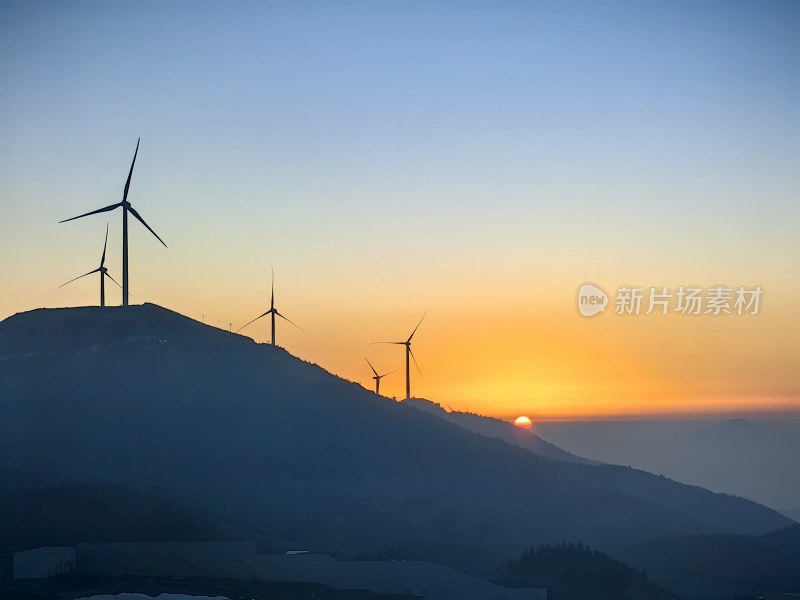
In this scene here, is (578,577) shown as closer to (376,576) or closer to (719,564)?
(376,576)

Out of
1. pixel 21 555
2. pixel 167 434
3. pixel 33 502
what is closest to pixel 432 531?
pixel 167 434

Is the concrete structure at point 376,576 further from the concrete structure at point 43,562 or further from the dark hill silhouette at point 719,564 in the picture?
the dark hill silhouette at point 719,564

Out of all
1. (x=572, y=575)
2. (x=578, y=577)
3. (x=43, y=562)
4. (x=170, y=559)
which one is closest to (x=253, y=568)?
(x=170, y=559)

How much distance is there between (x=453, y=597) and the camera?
134m

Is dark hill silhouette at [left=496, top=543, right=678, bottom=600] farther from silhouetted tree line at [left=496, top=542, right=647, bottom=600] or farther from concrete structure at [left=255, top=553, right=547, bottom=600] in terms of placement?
concrete structure at [left=255, top=553, right=547, bottom=600]

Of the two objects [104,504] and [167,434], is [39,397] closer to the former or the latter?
[167,434]

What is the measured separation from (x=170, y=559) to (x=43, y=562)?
41.7 feet

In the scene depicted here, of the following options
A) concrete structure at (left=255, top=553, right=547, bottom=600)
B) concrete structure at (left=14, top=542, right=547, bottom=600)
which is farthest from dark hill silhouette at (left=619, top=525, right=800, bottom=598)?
concrete structure at (left=14, top=542, right=547, bottom=600)

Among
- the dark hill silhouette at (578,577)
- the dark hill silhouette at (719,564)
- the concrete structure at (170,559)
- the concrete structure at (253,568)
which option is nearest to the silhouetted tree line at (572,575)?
the dark hill silhouette at (578,577)

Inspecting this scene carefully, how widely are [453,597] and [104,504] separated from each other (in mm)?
50837

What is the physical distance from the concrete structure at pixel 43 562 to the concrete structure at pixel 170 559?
4.51 feet

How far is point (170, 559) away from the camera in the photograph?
127625 millimetres

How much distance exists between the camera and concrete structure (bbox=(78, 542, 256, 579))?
4988 inches

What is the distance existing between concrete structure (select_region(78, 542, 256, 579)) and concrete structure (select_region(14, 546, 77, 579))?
1.37 metres
